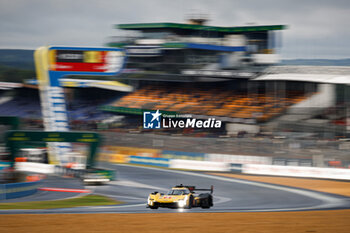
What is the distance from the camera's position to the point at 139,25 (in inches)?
1145

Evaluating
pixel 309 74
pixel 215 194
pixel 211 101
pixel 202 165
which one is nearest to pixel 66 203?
pixel 215 194

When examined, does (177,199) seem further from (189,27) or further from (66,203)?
(189,27)

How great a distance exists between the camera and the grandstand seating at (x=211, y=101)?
24.3 m

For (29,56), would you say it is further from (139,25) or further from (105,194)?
(105,194)

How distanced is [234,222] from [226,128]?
39.9ft

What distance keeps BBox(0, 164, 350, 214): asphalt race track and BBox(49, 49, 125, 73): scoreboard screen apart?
5606mm

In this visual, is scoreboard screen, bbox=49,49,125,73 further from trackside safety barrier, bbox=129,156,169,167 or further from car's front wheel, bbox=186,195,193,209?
car's front wheel, bbox=186,195,193,209

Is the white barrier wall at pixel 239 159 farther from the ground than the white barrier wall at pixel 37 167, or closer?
farther from the ground

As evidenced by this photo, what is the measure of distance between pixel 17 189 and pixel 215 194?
296 inches

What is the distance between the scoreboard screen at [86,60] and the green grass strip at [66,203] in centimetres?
856

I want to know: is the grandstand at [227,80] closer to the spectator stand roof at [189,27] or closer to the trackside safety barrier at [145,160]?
the spectator stand roof at [189,27]

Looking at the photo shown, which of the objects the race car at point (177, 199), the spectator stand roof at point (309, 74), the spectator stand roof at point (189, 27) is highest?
the spectator stand roof at point (189, 27)

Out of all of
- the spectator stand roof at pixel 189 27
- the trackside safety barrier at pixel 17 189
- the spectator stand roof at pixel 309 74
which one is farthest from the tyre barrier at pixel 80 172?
the spectator stand roof at pixel 189 27

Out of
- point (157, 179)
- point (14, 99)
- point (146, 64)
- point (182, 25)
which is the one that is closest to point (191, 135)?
point (157, 179)
